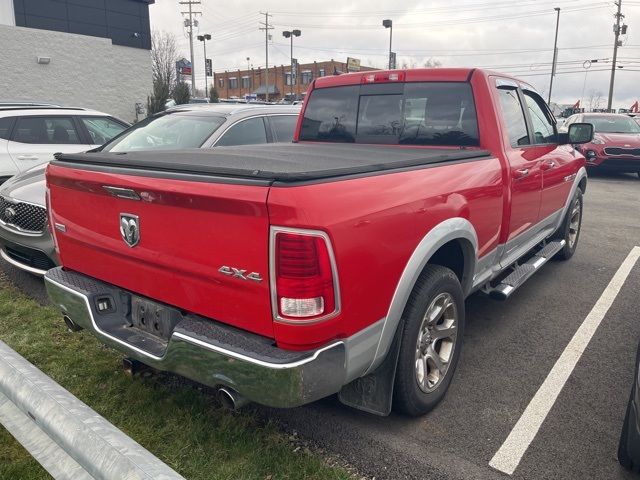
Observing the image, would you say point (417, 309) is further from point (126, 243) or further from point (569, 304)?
point (569, 304)

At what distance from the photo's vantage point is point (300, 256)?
2.04 m

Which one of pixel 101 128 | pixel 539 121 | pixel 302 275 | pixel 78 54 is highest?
pixel 78 54

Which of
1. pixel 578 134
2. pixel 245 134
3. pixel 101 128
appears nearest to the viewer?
pixel 578 134

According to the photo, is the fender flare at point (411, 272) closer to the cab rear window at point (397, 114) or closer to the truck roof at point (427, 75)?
the cab rear window at point (397, 114)

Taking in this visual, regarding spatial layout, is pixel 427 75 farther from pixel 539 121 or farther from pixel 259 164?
pixel 259 164

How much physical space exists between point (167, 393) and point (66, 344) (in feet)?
3.71

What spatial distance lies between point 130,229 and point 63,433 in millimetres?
1067

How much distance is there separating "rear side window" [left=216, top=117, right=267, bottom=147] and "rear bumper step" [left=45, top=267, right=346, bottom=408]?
10.3 feet

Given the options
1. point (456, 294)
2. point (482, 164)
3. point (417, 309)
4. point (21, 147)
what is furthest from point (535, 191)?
point (21, 147)

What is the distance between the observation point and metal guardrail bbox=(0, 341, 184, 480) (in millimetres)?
1563

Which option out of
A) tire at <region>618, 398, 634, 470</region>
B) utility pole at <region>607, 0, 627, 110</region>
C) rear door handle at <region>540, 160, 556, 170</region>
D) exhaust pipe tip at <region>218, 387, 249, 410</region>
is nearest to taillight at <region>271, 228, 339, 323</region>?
exhaust pipe tip at <region>218, 387, 249, 410</region>

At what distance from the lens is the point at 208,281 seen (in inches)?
90.7

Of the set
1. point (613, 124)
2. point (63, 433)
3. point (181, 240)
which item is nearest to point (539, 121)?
point (181, 240)

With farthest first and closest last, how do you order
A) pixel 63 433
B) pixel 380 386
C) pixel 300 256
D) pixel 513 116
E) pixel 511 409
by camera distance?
pixel 513 116 < pixel 511 409 < pixel 380 386 < pixel 300 256 < pixel 63 433
